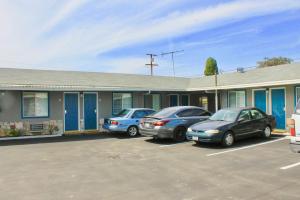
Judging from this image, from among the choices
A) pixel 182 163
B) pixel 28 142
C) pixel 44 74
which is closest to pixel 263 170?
pixel 182 163

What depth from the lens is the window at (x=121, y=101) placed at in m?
18.2

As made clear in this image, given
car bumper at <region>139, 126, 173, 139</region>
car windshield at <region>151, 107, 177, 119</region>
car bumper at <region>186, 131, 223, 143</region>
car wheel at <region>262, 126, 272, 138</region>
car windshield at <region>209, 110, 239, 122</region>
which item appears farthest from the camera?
car wheel at <region>262, 126, 272, 138</region>

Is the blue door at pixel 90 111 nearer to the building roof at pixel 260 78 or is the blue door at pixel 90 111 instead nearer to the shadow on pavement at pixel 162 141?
the shadow on pavement at pixel 162 141

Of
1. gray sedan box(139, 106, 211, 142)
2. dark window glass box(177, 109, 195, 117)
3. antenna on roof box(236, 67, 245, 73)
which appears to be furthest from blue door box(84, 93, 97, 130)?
antenna on roof box(236, 67, 245, 73)

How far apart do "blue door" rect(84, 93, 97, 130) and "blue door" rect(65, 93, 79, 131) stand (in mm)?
510

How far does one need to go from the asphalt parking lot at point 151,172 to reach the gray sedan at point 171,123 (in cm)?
65

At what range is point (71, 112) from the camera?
1673 centimetres

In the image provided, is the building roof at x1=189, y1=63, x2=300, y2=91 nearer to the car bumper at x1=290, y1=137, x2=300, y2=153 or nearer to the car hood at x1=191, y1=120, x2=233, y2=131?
the car hood at x1=191, y1=120, x2=233, y2=131

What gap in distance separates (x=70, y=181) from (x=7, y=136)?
376 inches

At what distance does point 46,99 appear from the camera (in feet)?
52.7

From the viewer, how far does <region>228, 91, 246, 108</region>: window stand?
711 inches

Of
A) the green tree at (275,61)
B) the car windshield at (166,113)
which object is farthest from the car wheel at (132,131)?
the green tree at (275,61)

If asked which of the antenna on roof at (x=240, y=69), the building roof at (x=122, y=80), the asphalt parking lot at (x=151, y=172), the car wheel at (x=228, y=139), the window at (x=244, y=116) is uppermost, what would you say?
the antenna on roof at (x=240, y=69)

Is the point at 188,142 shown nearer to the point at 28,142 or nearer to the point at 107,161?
the point at 107,161
